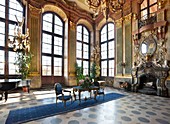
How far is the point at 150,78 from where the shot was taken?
7.80m

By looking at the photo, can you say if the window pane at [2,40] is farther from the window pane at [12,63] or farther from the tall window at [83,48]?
the tall window at [83,48]

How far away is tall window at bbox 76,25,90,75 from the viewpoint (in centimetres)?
1169

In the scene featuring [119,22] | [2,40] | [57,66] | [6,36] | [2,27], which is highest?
[119,22]

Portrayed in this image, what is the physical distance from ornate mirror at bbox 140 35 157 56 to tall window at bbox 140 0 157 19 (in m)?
1.61

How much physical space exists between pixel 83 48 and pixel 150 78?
21.8 ft

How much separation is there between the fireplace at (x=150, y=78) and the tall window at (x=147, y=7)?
3474 millimetres

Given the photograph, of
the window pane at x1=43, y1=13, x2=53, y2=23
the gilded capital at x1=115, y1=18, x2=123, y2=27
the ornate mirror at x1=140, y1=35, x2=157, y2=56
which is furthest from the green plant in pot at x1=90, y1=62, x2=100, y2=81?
the window pane at x1=43, y1=13, x2=53, y2=23

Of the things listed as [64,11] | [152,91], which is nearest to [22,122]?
[152,91]

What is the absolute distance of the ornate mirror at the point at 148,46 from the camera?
7.47 metres

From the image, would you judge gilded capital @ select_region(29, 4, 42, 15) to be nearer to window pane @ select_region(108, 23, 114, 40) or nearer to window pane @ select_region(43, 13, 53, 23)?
window pane @ select_region(43, 13, 53, 23)

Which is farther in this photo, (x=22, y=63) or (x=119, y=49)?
(x=119, y=49)

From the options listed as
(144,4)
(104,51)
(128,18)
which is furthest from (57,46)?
(144,4)

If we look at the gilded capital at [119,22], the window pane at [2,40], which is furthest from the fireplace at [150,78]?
the window pane at [2,40]

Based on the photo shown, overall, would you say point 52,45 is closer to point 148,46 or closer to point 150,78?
point 148,46
